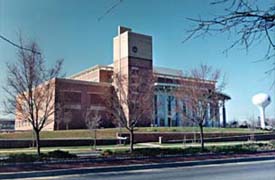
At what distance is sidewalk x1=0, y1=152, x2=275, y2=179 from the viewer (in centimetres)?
1418

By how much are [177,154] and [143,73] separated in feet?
29.1

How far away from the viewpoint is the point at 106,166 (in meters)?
16.4

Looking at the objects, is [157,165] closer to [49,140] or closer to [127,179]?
[127,179]

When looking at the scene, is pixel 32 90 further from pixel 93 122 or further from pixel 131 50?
pixel 131 50

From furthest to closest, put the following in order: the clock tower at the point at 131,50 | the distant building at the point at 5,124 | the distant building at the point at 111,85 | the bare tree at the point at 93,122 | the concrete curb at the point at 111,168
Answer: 1. the clock tower at the point at 131,50
2. the distant building at the point at 111,85
3. the distant building at the point at 5,124
4. the bare tree at the point at 93,122
5. the concrete curb at the point at 111,168

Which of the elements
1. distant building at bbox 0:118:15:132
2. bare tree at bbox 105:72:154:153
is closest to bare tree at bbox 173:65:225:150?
bare tree at bbox 105:72:154:153

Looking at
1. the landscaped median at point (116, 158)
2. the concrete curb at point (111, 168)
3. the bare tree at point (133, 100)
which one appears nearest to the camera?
the concrete curb at point (111, 168)

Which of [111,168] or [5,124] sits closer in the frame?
[111,168]

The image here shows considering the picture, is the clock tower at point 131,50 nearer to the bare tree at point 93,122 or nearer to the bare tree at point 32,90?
the bare tree at point 93,122

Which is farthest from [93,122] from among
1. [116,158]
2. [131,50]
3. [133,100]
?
[131,50]

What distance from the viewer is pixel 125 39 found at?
2766 inches

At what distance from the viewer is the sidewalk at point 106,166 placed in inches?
558

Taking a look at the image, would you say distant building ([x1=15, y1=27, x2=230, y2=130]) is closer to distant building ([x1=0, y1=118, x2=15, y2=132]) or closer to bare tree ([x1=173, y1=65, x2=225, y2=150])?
distant building ([x1=0, y1=118, x2=15, y2=132])

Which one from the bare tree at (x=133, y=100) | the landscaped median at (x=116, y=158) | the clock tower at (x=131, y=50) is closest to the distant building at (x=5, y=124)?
the clock tower at (x=131, y=50)
